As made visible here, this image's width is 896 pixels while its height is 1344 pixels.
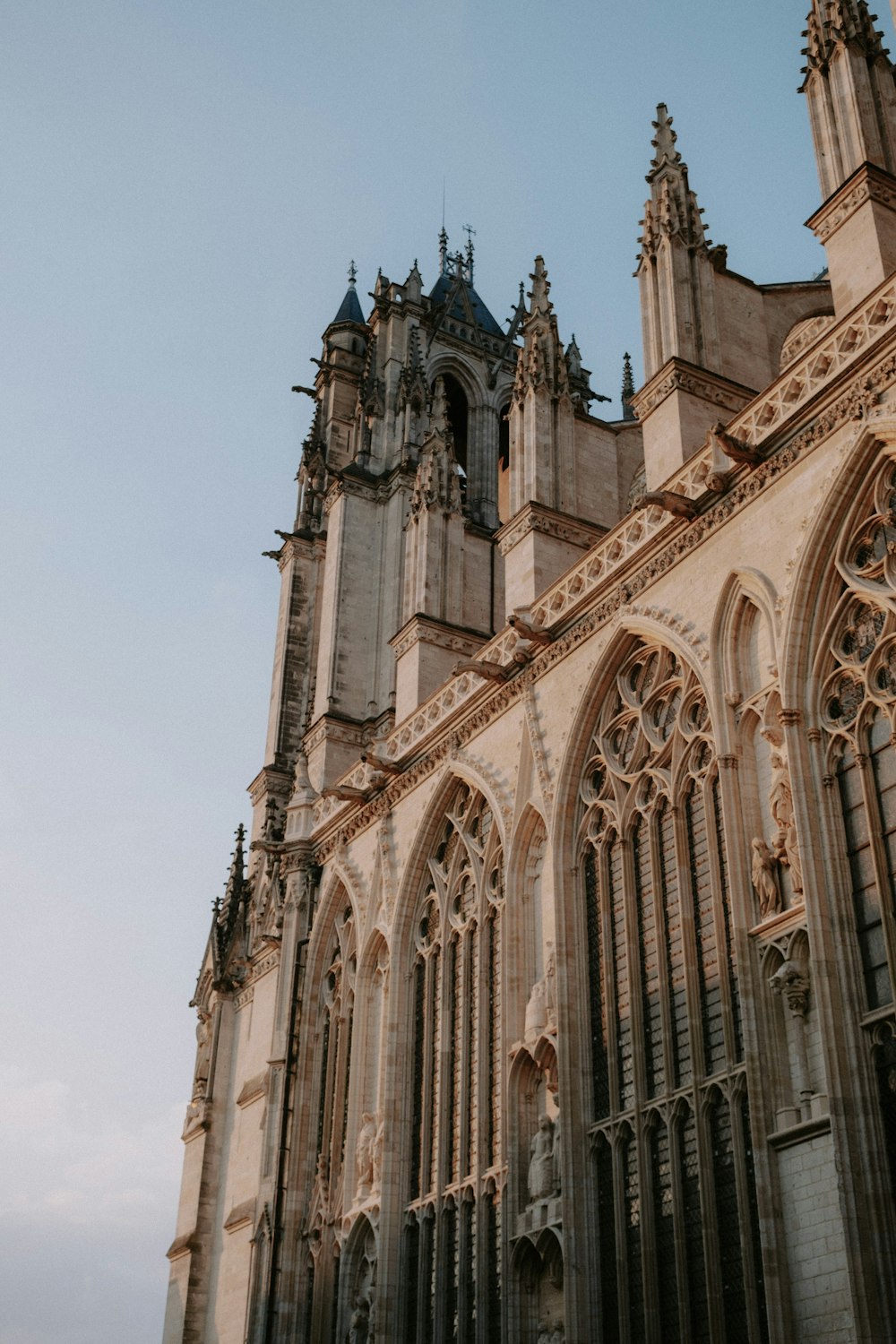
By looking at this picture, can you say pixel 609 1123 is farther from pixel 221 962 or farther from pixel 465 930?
pixel 221 962

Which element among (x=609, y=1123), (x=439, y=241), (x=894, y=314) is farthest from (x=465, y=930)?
(x=439, y=241)

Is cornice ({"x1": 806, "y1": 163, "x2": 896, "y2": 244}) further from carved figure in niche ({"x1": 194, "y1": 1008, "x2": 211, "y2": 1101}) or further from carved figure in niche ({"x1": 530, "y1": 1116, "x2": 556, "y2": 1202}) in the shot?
carved figure in niche ({"x1": 194, "y1": 1008, "x2": 211, "y2": 1101})

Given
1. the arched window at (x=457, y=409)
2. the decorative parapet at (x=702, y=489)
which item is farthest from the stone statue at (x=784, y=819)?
the arched window at (x=457, y=409)

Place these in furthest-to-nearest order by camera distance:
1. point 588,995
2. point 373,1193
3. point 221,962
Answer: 1. point 221,962
2. point 373,1193
3. point 588,995

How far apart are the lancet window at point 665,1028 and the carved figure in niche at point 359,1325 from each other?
5309 millimetres

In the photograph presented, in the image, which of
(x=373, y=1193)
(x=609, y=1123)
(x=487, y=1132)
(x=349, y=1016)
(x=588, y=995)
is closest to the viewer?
(x=609, y=1123)

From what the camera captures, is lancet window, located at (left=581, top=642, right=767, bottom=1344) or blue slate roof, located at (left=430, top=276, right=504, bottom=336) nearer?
lancet window, located at (left=581, top=642, right=767, bottom=1344)

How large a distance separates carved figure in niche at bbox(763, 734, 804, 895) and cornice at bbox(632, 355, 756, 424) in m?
5.58

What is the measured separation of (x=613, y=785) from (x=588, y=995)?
2366 millimetres

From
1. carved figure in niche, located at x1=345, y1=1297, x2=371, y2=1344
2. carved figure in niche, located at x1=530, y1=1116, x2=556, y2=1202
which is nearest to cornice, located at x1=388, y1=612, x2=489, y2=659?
carved figure in niche, located at x1=530, y1=1116, x2=556, y2=1202

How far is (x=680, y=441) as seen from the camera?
58.1 ft

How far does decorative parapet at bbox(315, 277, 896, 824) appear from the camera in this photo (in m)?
14.5

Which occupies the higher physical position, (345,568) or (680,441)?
(345,568)

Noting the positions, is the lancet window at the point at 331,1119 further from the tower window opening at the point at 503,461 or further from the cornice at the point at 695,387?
the tower window opening at the point at 503,461
